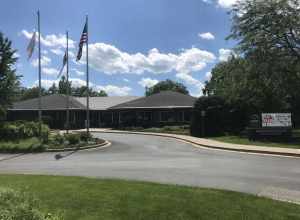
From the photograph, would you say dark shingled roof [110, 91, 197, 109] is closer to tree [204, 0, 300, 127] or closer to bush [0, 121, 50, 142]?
tree [204, 0, 300, 127]

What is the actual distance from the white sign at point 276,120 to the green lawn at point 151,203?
19.8 metres

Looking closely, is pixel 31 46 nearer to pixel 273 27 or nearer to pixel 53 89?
pixel 273 27

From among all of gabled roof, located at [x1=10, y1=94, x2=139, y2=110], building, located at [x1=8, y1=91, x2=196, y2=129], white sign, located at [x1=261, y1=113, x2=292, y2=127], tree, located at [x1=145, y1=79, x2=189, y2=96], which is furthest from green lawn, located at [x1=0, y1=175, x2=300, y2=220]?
tree, located at [x1=145, y1=79, x2=189, y2=96]

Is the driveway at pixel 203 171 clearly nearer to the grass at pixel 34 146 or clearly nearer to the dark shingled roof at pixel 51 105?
the grass at pixel 34 146

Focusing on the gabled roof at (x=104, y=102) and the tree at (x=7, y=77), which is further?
the gabled roof at (x=104, y=102)

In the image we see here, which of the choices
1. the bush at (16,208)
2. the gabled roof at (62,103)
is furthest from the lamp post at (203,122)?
the bush at (16,208)

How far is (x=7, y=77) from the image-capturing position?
37250mm

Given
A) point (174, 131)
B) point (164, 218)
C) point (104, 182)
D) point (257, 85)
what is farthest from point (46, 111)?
point (164, 218)

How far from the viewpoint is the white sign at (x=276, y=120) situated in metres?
27.9

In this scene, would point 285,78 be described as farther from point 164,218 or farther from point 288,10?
point 164,218

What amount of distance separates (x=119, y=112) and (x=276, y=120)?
Result: 28.3 metres

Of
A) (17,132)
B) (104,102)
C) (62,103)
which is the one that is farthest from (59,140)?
(104,102)

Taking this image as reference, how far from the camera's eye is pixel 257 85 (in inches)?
1348

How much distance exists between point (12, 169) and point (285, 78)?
23.6m
